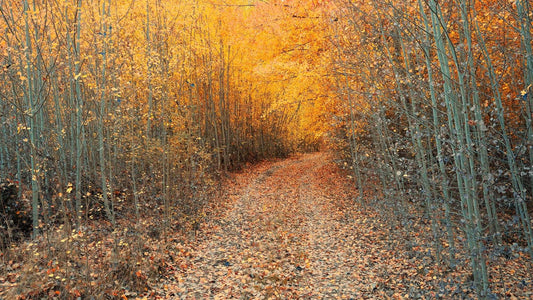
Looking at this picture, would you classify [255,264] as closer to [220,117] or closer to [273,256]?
[273,256]

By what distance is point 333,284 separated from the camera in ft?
21.5

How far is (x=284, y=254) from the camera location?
800 cm

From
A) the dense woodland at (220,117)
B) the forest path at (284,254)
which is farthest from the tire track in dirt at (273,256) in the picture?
the dense woodland at (220,117)

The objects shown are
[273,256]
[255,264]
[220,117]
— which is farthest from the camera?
A: [220,117]

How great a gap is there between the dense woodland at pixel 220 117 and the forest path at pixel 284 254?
0.81m

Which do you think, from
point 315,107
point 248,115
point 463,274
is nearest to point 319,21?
point 315,107

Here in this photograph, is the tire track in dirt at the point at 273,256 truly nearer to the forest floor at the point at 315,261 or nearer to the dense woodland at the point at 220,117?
the forest floor at the point at 315,261

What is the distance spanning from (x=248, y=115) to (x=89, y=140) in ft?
42.6

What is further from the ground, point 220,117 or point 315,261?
point 220,117

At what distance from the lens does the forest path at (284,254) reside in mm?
6367

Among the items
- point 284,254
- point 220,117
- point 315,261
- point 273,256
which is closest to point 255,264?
point 273,256

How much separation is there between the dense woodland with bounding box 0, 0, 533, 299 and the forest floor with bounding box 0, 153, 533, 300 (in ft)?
0.27

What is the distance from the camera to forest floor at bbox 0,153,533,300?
583 centimetres

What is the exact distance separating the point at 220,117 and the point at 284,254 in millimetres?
13166
